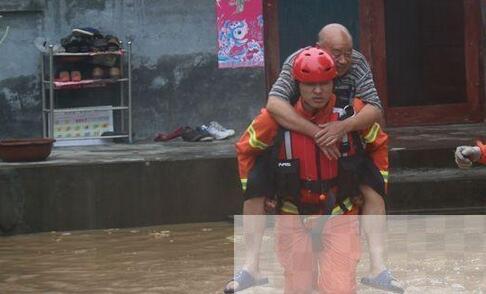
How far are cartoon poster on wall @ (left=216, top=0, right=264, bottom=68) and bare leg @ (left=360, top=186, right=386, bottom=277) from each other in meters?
7.22

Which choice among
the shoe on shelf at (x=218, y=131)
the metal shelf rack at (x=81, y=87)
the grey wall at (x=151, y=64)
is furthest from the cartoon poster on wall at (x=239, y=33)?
the metal shelf rack at (x=81, y=87)

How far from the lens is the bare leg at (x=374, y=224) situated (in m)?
6.10

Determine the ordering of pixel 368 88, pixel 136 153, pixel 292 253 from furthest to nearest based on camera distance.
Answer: pixel 136 153 < pixel 368 88 < pixel 292 253

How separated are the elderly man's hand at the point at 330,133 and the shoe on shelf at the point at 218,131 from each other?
707cm

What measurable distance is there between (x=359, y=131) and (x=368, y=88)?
420 millimetres

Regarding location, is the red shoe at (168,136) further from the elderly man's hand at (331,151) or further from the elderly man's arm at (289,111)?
the elderly man's hand at (331,151)

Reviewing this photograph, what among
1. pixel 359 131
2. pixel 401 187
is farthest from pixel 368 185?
pixel 401 187

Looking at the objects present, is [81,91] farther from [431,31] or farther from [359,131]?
[359,131]

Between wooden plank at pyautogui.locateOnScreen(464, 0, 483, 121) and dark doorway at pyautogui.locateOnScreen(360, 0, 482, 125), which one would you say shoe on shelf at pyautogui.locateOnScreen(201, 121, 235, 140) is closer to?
dark doorway at pyautogui.locateOnScreen(360, 0, 482, 125)

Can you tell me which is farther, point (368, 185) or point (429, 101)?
point (429, 101)

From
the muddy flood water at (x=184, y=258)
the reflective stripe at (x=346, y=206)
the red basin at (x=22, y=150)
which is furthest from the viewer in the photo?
the red basin at (x=22, y=150)

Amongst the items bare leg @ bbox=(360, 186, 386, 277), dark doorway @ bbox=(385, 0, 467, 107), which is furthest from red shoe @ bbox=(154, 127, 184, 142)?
bare leg @ bbox=(360, 186, 386, 277)

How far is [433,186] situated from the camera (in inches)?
437

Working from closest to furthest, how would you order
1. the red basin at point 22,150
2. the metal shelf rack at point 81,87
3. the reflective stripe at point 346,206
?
the reflective stripe at point 346,206
the red basin at point 22,150
the metal shelf rack at point 81,87
